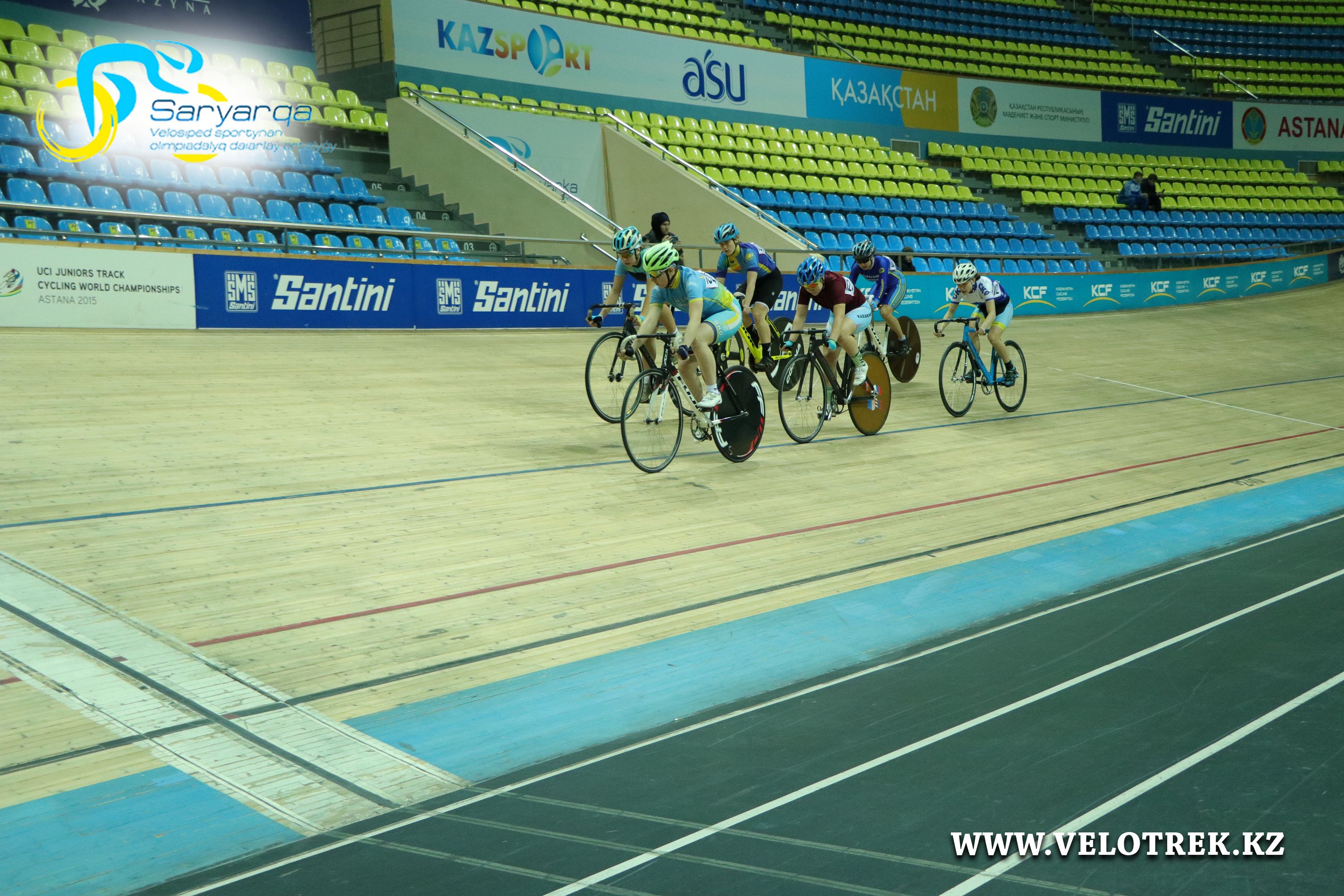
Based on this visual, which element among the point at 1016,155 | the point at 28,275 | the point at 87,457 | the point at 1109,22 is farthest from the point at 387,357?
the point at 1109,22

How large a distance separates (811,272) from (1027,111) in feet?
62.6

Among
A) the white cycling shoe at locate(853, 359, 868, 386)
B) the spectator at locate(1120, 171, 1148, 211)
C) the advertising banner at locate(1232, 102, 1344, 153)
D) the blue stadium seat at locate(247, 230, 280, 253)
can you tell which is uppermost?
the advertising banner at locate(1232, 102, 1344, 153)

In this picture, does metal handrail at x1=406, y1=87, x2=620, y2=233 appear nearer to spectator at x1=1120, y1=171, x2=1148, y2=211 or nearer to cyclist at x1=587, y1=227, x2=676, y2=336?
cyclist at x1=587, y1=227, x2=676, y2=336

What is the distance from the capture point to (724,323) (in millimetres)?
6980

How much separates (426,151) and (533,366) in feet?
21.0

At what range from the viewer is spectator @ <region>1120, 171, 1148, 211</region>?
23.2 metres

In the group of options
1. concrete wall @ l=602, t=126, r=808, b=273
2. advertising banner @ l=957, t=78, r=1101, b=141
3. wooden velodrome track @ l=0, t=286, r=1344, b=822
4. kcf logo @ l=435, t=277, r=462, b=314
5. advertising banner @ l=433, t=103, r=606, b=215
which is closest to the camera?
wooden velodrome track @ l=0, t=286, r=1344, b=822

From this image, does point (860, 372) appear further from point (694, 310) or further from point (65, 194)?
point (65, 194)

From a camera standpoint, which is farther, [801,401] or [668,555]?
[801,401]

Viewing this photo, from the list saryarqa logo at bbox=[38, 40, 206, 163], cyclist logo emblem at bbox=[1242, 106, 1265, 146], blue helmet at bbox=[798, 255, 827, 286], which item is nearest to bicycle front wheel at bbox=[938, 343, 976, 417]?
blue helmet at bbox=[798, 255, 827, 286]

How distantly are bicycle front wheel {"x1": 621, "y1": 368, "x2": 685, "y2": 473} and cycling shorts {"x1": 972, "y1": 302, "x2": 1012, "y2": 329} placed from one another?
374 cm

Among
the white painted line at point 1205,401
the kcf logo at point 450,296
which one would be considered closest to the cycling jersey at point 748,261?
the kcf logo at point 450,296

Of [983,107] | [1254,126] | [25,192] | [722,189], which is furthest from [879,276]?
[1254,126]

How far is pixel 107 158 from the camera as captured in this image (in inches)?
464
